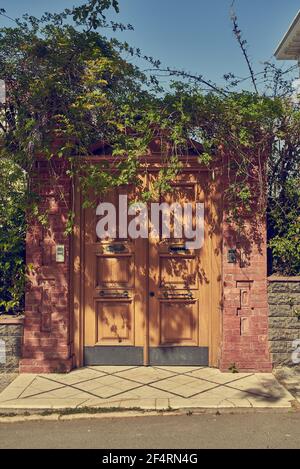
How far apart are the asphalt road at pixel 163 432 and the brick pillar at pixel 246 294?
147 centimetres

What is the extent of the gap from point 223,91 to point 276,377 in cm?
397

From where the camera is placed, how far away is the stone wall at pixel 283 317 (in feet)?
19.9

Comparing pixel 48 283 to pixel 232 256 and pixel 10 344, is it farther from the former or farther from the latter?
pixel 232 256

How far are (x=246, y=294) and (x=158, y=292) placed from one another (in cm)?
127

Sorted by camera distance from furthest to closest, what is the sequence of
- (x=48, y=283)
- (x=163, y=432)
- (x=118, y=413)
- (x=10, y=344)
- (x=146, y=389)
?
1. (x=48, y=283)
2. (x=10, y=344)
3. (x=146, y=389)
4. (x=118, y=413)
5. (x=163, y=432)

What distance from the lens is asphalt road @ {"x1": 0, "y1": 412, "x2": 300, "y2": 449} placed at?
13.1 ft

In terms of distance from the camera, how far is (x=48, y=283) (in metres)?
6.26

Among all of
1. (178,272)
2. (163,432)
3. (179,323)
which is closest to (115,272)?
(178,272)

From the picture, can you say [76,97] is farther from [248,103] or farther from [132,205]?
[248,103]

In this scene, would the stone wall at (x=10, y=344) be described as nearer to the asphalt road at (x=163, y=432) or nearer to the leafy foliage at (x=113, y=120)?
the leafy foliage at (x=113, y=120)

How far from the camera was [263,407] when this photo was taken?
15.8 feet

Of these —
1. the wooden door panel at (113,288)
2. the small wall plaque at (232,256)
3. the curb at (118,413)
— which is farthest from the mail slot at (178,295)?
the curb at (118,413)

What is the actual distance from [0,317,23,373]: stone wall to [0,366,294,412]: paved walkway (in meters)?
0.26

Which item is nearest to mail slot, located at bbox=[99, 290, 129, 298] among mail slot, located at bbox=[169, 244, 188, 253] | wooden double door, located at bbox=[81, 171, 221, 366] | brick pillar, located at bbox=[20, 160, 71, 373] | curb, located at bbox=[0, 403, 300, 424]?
wooden double door, located at bbox=[81, 171, 221, 366]
